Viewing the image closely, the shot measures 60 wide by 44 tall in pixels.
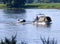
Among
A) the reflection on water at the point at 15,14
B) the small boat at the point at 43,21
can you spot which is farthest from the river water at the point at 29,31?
the reflection on water at the point at 15,14

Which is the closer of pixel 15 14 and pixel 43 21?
pixel 43 21

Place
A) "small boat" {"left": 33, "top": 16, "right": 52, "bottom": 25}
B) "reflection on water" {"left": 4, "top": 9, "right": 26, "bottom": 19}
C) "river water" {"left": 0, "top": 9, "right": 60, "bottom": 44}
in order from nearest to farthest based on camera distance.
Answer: "river water" {"left": 0, "top": 9, "right": 60, "bottom": 44} → "small boat" {"left": 33, "top": 16, "right": 52, "bottom": 25} → "reflection on water" {"left": 4, "top": 9, "right": 26, "bottom": 19}

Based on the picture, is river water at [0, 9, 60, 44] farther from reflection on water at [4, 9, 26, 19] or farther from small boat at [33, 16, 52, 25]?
reflection on water at [4, 9, 26, 19]

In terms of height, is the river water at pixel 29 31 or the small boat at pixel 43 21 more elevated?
the river water at pixel 29 31

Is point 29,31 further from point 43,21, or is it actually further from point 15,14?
point 15,14

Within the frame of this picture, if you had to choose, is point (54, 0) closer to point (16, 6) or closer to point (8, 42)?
point (16, 6)

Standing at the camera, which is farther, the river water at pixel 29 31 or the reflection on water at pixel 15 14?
the reflection on water at pixel 15 14

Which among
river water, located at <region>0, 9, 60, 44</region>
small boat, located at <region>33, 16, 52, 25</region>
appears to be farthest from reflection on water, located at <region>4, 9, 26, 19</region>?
river water, located at <region>0, 9, 60, 44</region>

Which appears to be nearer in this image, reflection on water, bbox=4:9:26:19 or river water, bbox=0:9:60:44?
river water, bbox=0:9:60:44

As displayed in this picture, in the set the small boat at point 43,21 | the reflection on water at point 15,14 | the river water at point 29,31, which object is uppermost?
the river water at point 29,31

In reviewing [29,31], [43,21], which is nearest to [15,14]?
[43,21]

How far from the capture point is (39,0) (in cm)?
17712

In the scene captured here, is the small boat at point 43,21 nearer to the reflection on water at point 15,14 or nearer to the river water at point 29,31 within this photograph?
the river water at point 29,31

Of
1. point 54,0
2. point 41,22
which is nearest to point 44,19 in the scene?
point 41,22
